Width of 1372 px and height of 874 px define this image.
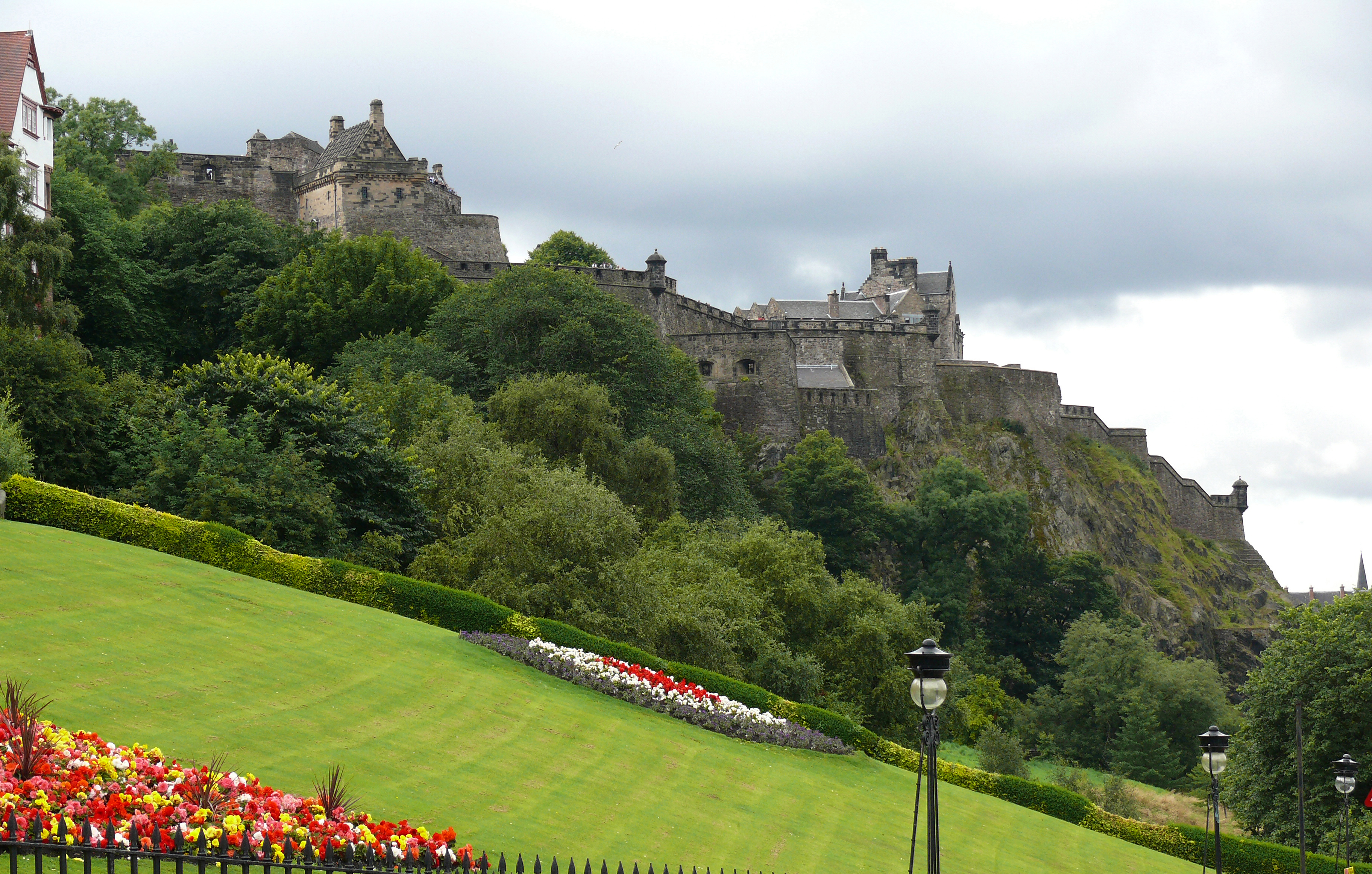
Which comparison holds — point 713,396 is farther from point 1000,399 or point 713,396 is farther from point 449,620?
point 449,620

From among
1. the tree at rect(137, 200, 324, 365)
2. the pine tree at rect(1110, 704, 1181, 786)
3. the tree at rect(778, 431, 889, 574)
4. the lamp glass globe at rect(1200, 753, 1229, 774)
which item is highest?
the tree at rect(137, 200, 324, 365)

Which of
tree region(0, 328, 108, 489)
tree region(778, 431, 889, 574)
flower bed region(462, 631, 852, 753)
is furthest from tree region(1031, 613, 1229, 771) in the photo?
tree region(0, 328, 108, 489)

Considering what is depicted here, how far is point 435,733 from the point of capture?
Answer: 20656mm

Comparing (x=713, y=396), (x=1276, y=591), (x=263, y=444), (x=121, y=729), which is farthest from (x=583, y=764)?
(x=1276, y=591)

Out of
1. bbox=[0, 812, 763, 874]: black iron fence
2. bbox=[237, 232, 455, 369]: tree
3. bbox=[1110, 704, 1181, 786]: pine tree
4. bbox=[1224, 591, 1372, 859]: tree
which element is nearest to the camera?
bbox=[0, 812, 763, 874]: black iron fence

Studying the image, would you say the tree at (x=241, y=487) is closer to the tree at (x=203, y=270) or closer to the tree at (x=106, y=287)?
the tree at (x=106, y=287)

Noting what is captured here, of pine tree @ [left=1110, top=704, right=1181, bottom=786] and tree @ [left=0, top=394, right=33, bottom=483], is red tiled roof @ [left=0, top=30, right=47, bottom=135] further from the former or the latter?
pine tree @ [left=1110, top=704, right=1181, bottom=786]

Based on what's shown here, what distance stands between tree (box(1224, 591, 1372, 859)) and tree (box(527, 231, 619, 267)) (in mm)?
54871

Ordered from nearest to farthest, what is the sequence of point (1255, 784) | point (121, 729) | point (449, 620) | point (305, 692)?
point (121, 729) < point (305, 692) < point (449, 620) < point (1255, 784)

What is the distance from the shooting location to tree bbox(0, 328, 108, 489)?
34.9 metres

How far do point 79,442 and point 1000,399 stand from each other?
6121cm

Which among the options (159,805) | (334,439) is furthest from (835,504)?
(159,805)

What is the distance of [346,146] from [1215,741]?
59.9 m

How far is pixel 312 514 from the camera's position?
112ft
